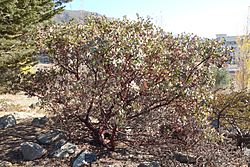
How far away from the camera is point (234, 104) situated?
22.5 ft

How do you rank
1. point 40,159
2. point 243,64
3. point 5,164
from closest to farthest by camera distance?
point 5,164, point 40,159, point 243,64

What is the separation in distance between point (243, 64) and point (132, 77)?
19358 millimetres

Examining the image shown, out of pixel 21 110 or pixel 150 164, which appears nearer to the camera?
pixel 150 164

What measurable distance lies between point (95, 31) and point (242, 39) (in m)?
21.5

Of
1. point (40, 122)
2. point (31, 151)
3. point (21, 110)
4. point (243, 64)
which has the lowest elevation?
point (21, 110)

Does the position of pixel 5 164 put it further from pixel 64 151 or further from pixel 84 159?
pixel 84 159

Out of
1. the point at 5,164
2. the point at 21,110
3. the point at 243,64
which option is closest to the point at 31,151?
the point at 5,164

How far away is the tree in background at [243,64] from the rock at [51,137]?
18.1 metres

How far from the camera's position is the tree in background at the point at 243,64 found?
21641mm

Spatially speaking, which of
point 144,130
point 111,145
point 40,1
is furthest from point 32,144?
point 40,1

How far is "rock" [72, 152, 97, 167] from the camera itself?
14.3 ft

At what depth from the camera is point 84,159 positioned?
4.43 m

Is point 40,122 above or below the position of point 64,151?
above

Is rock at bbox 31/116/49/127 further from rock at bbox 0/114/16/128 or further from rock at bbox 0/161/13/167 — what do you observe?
rock at bbox 0/161/13/167
